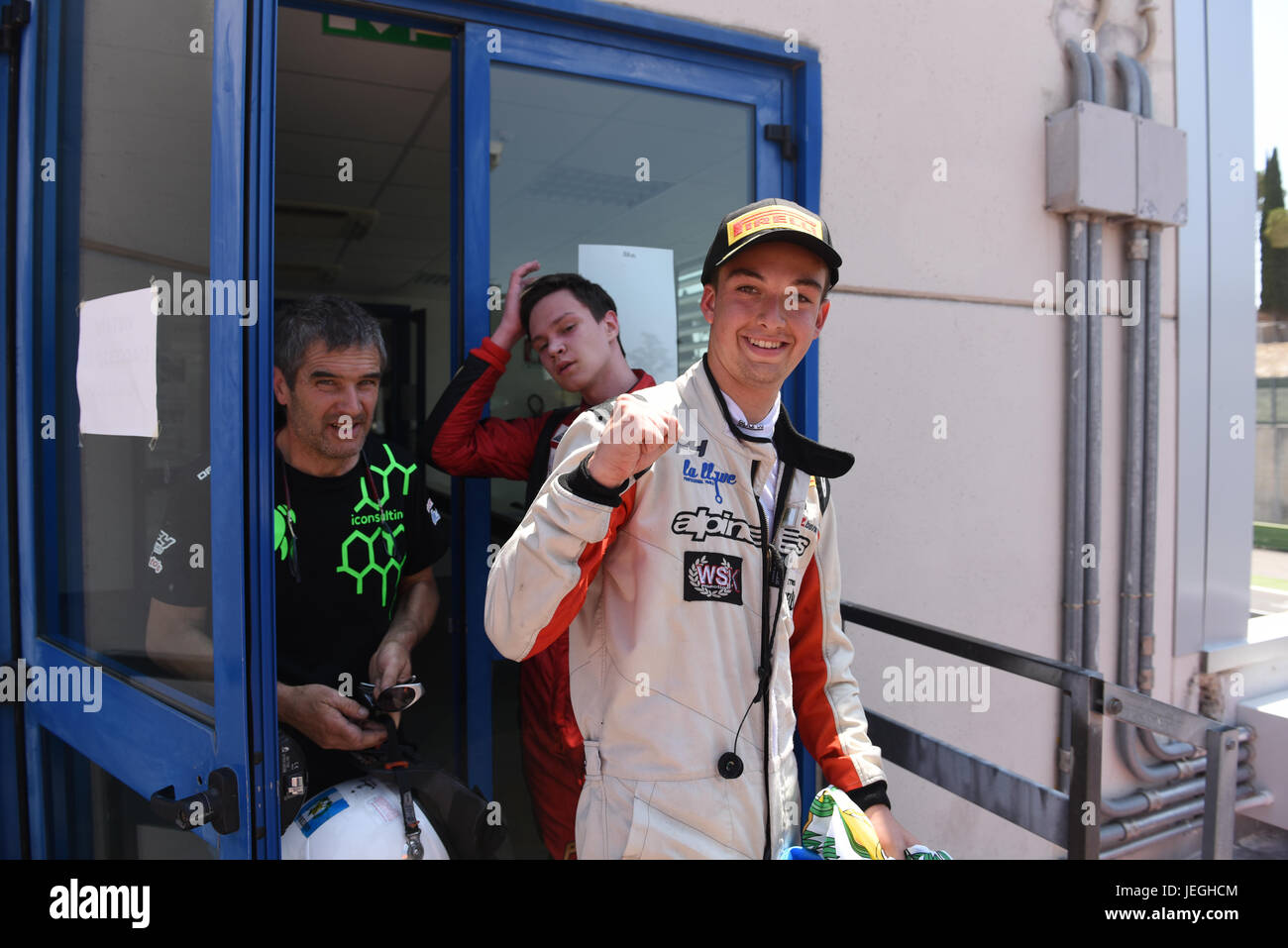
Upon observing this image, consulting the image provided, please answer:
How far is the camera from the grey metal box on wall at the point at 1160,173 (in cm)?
340

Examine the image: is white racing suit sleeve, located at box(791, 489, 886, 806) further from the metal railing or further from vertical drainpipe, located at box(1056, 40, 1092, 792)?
vertical drainpipe, located at box(1056, 40, 1092, 792)

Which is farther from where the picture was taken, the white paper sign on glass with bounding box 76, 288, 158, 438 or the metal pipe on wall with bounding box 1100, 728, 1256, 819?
the metal pipe on wall with bounding box 1100, 728, 1256, 819

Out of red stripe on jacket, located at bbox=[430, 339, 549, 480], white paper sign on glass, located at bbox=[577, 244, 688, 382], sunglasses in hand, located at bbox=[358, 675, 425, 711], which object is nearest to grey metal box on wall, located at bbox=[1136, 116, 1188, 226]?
white paper sign on glass, located at bbox=[577, 244, 688, 382]

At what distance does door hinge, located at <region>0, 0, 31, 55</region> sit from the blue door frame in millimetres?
31

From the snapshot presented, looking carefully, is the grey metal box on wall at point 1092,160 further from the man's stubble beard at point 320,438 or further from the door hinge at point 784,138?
the man's stubble beard at point 320,438

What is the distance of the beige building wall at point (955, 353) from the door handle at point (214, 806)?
2.08 metres

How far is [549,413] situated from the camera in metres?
2.29

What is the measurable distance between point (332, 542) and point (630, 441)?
939mm

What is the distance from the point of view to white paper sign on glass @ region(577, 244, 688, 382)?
2568mm

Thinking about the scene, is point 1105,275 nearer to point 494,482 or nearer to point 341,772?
point 494,482

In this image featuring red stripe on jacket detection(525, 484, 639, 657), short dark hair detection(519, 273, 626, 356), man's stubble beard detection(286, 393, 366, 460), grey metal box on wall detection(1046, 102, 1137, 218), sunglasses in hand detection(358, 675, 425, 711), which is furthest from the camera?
grey metal box on wall detection(1046, 102, 1137, 218)

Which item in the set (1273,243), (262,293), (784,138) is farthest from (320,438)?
(1273,243)

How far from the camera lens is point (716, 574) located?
1.57 m
